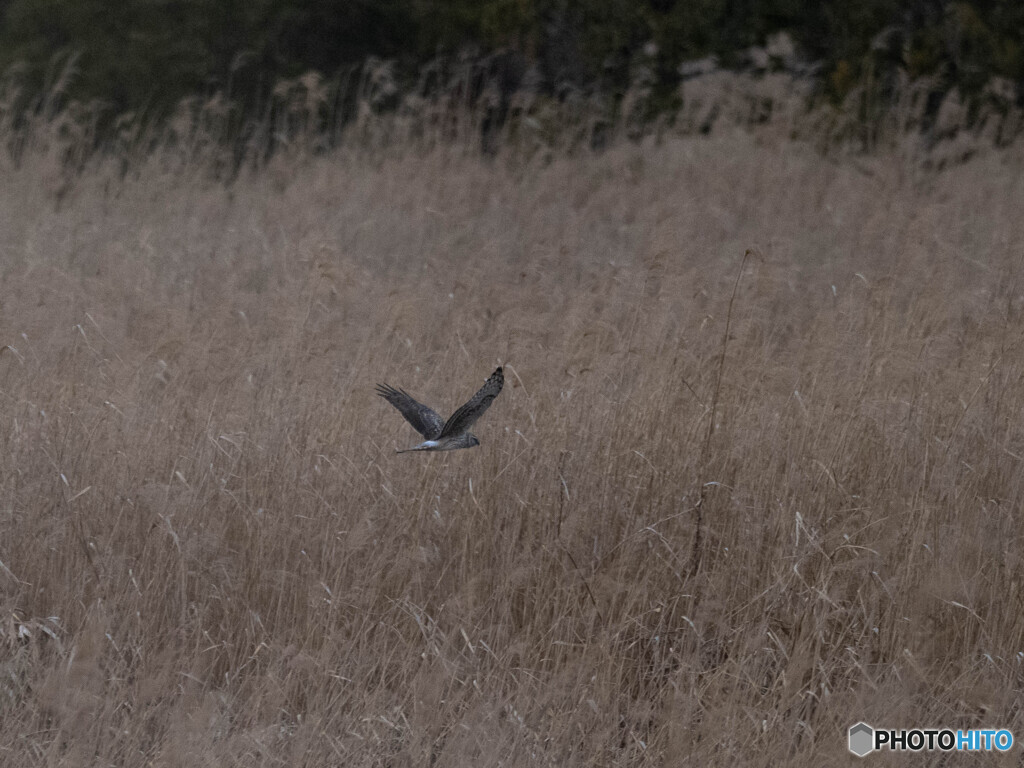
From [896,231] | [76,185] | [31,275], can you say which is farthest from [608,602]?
[76,185]

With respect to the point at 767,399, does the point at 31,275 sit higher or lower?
higher

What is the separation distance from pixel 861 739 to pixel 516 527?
2.94 ft

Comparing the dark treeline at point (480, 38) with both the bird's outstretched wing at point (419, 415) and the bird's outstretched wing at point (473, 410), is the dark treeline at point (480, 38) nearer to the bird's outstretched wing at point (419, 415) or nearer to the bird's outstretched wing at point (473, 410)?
the bird's outstretched wing at point (419, 415)

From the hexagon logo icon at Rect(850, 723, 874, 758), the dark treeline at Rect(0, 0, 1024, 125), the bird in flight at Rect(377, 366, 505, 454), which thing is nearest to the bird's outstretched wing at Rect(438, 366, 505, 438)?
the bird in flight at Rect(377, 366, 505, 454)

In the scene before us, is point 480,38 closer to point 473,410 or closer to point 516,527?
point 516,527

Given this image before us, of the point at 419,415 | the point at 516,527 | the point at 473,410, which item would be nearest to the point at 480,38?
the point at 419,415

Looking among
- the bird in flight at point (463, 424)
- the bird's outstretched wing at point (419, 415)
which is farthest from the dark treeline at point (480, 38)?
the bird in flight at point (463, 424)

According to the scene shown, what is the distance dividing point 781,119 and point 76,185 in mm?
4195

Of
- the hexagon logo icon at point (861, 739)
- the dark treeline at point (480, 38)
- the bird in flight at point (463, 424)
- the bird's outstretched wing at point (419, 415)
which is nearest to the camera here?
the hexagon logo icon at point (861, 739)

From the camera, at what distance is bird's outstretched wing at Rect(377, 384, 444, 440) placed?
8.79ft

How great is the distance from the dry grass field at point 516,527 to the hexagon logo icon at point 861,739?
0.08 ft

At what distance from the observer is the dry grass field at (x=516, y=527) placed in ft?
7.66

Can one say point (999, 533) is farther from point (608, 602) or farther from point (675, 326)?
point (675, 326)

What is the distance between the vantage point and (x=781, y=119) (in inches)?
277
